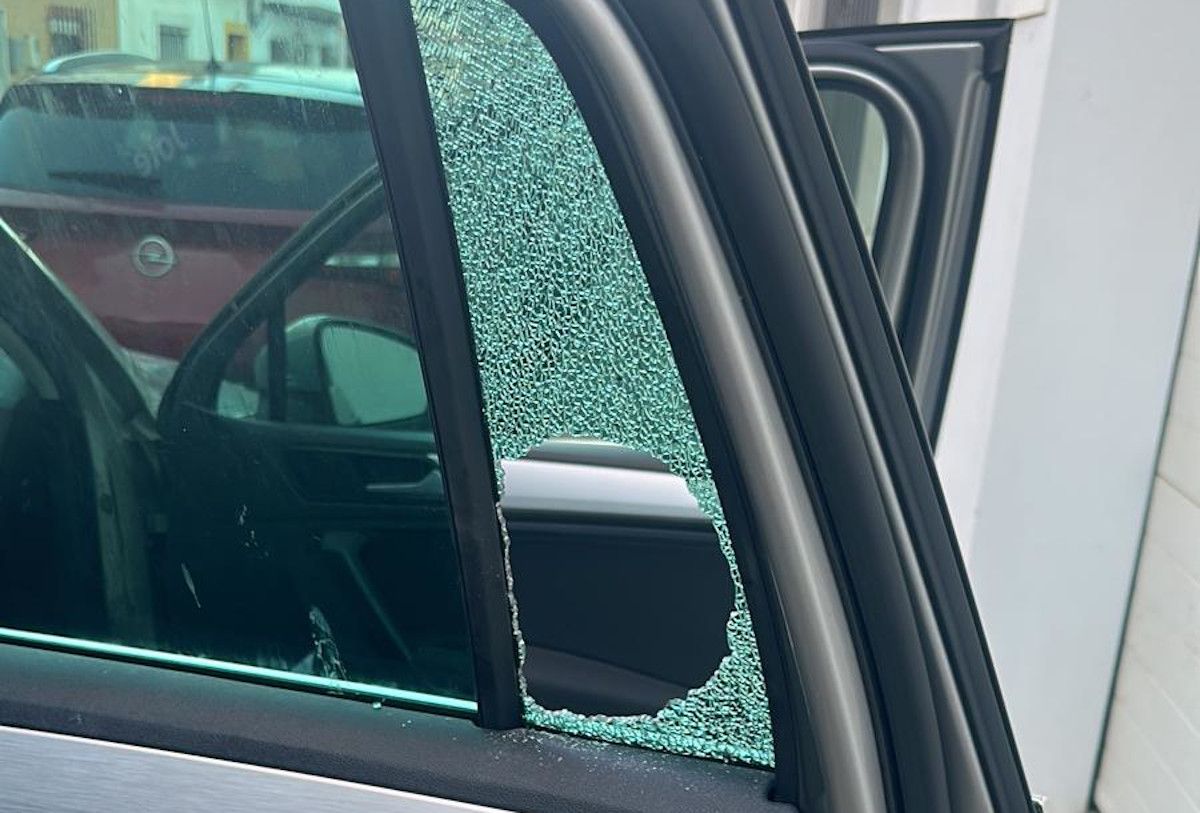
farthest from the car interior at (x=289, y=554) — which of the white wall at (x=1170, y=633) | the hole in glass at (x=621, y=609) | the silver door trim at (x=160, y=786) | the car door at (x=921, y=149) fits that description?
the white wall at (x=1170, y=633)

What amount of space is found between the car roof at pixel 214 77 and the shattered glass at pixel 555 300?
114mm

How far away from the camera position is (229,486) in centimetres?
109

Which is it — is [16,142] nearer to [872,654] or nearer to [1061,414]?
[872,654]

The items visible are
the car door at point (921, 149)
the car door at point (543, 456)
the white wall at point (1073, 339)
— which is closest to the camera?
the car door at point (543, 456)

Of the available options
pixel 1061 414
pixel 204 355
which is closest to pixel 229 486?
pixel 204 355

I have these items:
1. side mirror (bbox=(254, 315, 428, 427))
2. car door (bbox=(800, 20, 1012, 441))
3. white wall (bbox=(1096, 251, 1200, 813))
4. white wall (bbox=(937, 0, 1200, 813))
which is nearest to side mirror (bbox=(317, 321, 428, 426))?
side mirror (bbox=(254, 315, 428, 427))

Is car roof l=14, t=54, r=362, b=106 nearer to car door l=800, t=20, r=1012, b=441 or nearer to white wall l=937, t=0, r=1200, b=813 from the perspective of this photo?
car door l=800, t=20, r=1012, b=441

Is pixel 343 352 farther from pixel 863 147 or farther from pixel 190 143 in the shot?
pixel 863 147

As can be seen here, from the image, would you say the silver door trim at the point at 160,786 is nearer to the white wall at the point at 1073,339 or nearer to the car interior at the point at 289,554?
the car interior at the point at 289,554

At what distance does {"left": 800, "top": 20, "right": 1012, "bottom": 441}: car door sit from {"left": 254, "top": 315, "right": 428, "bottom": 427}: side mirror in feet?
3.13

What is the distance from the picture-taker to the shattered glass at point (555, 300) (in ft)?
3.05

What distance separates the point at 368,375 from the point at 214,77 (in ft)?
1.00

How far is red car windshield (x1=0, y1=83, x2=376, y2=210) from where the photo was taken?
99 cm

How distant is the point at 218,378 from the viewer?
3.51 feet
